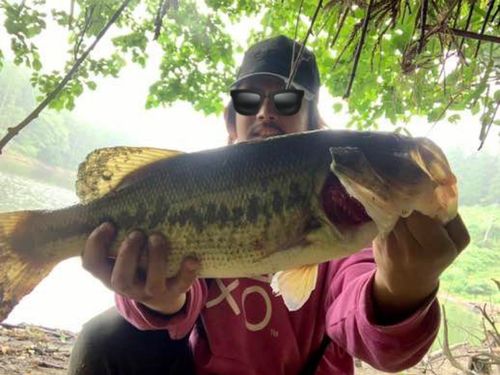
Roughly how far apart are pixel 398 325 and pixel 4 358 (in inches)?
173

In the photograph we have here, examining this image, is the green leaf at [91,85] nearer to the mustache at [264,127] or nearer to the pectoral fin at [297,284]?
the mustache at [264,127]

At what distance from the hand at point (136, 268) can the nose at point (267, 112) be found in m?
1.57

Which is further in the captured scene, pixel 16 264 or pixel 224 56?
pixel 224 56

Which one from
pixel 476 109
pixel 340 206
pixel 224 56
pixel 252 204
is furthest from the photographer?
pixel 224 56

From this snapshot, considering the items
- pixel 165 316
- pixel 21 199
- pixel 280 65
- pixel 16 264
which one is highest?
pixel 280 65

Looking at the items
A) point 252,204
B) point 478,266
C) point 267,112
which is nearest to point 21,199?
point 267,112

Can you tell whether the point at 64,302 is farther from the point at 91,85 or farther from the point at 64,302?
the point at 91,85

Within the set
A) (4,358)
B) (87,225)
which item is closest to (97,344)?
(87,225)

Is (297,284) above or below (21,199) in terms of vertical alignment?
above

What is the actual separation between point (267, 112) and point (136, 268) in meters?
1.69

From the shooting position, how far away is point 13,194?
853 inches

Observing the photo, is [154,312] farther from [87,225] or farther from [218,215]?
[218,215]

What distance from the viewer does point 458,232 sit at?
1.22m

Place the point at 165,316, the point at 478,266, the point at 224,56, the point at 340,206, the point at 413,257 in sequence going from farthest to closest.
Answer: the point at 478,266 < the point at 224,56 < the point at 165,316 < the point at 340,206 < the point at 413,257
